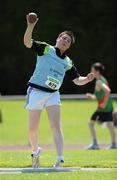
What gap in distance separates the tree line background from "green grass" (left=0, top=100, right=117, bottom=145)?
1079cm

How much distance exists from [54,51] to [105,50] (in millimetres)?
32596

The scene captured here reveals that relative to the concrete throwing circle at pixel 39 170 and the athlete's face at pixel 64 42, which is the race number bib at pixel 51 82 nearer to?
the athlete's face at pixel 64 42

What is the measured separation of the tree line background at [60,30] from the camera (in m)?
42.0

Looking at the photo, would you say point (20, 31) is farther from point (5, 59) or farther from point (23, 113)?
point (23, 113)

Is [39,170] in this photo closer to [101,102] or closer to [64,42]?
[64,42]

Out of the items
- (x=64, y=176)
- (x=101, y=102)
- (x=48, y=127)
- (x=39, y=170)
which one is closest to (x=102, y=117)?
(x=101, y=102)

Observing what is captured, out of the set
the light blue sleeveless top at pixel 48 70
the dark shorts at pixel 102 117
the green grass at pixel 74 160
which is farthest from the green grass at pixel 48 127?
the light blue sleeveless top at pixel 48 70

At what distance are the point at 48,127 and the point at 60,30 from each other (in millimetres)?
19402

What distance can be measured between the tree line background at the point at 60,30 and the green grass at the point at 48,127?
35.4ft

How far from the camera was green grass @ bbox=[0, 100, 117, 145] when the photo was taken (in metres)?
21.0

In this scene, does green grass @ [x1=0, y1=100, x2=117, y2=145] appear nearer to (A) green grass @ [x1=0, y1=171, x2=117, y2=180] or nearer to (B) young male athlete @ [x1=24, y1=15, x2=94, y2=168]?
(B) young male athlete @ [x1=24, y1=15, x2=94, y2=168]

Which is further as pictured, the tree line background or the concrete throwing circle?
the tree line background

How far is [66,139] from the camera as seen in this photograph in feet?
68.4

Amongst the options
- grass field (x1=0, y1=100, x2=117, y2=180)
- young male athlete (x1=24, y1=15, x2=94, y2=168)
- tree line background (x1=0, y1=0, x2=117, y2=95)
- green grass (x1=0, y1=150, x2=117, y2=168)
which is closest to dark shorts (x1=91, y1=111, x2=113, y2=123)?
grass field (x1=0, y1=100, x2=117, y2=180)
